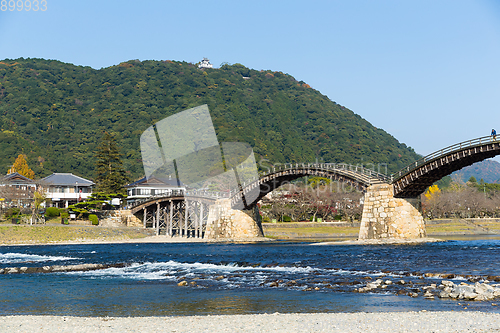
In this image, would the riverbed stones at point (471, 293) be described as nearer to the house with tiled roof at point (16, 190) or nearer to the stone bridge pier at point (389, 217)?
the stone bridge pier at point (389, 217)

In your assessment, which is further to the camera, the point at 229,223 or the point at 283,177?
the point at 283,177

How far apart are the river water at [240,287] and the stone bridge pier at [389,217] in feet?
40.9

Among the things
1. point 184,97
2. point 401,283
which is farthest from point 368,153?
point 401,283

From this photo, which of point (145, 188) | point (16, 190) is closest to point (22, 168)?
point (16, 190)

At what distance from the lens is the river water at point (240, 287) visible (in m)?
15.4

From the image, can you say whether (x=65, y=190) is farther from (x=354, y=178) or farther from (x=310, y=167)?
(x=354, y=178)

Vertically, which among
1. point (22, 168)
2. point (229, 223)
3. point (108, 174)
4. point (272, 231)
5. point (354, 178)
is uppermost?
point (22, 168)

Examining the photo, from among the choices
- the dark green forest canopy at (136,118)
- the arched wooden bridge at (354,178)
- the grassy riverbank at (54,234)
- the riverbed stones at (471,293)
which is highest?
the dark green forest canopy at (136,118)

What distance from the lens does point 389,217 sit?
151ft

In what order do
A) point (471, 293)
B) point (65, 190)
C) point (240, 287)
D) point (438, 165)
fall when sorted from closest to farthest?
1. point (471, 293)
2. point (240, 287)
3. point (438, 165)
4. point (65, 190)

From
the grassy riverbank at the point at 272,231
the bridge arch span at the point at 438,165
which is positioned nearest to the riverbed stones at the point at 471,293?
the bridge arch span at the point at 438,165

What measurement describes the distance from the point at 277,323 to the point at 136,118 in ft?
470

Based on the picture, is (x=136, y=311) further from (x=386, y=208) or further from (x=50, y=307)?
(x=386, y=208)

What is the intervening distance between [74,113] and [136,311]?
14946 cm
